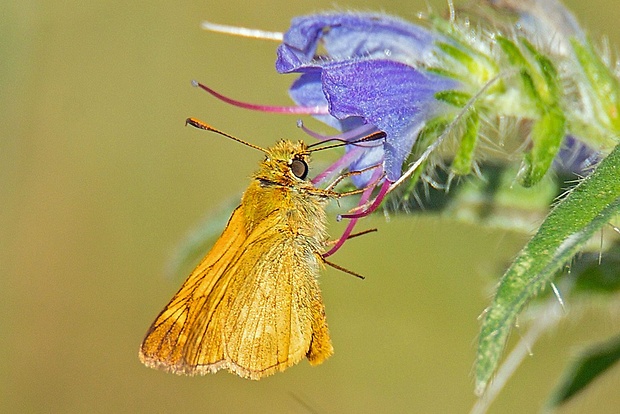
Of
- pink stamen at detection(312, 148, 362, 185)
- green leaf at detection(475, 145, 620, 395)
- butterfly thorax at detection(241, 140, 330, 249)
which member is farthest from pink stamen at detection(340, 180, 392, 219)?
green leaf at detection(475, 145, 620, 395)

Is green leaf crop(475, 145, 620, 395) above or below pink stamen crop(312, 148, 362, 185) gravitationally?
above

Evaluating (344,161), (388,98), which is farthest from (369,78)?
(344,161)

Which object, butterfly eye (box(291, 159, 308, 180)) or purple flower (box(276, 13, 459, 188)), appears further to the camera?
butterfly eye (box(291, 159, 308, 180))

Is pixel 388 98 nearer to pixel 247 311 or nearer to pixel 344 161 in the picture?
pixel 344 161

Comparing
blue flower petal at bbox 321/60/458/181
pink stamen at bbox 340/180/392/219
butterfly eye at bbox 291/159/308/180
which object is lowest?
butterfly eye at bbox 291/159/308/180

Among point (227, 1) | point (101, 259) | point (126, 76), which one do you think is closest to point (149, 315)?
point (101, 259)

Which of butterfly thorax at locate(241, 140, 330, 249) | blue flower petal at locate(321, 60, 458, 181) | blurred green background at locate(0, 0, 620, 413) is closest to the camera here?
blue flower petal at locate(321, 60, 458, 181)

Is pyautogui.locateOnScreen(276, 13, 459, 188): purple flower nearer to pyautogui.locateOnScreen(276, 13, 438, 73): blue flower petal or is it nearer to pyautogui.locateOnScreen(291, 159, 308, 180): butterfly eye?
pyautogui.locateOnScreen(276, 13, 438, 73): blue flower petal

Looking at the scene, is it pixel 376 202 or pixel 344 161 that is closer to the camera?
pixel 376 202
